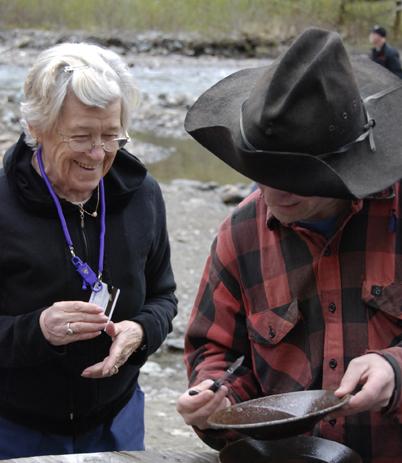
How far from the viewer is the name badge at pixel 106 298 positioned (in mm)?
2668

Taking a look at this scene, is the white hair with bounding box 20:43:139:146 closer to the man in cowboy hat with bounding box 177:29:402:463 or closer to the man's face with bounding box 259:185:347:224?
the man in cowboy hat with bounding box 177:29:402:463

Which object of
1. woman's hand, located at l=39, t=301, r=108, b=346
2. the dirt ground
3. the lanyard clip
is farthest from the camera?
the dirt ground

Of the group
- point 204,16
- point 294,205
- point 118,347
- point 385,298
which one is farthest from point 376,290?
point 204,16

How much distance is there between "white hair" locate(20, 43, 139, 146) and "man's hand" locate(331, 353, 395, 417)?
3.47 feet

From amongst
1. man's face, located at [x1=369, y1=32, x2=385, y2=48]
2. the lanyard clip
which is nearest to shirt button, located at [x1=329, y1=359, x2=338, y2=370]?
the lanyard clip

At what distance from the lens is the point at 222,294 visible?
7.86 feet

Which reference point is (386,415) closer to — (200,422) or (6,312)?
(200,422)

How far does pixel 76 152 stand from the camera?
2605mm

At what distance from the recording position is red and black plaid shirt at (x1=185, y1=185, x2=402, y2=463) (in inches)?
85.7

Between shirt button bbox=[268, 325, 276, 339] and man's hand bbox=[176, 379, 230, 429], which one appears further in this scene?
shirt button bbox=[268, 325, 276, 339]

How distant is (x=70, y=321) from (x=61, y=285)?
6.6 inches

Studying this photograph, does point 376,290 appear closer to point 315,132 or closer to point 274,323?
point 274,323

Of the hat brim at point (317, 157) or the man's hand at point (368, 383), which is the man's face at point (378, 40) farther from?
the man's hand at point (368, 383)

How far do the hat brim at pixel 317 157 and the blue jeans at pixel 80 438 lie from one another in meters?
1.05
